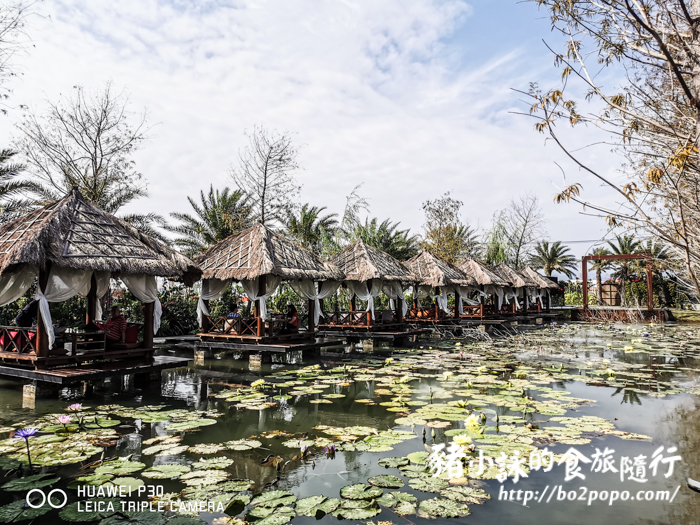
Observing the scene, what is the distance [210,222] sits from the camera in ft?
63.3

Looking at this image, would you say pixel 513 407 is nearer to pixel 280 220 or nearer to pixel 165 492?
pixel 165 492

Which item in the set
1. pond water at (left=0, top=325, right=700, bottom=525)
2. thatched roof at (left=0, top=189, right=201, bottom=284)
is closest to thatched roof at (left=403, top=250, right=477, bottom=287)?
pond water at (left=0, top=325, right=700, bottom=525)

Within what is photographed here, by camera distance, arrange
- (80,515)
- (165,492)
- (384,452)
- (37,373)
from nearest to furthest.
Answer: (80,515), (165,492), (384,452), (37,373)

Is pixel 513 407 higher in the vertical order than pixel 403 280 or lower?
lower

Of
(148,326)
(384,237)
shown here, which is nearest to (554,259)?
(384,237)

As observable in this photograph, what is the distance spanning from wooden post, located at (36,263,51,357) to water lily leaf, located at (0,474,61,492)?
396 cm

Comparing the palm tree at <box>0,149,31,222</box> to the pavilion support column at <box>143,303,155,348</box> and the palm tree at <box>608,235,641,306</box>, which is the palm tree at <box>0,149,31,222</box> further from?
the palm tree at <box>608,235,641,306</box>

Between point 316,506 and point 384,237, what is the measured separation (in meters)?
20.3

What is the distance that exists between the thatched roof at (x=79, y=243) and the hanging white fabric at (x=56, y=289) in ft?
1.42

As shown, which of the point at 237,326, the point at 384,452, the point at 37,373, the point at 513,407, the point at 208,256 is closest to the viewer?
the point at 384,452

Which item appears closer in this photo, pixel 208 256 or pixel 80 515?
pixel 80 515

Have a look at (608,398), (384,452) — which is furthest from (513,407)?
(384,452)

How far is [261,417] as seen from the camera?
18.9 feet

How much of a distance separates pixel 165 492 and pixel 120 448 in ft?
4.58
